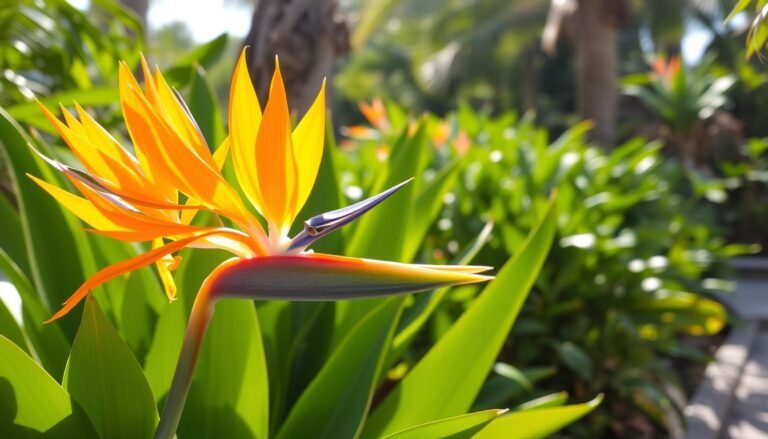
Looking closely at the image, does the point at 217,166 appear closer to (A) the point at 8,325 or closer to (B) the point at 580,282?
(A) the point at 8,325

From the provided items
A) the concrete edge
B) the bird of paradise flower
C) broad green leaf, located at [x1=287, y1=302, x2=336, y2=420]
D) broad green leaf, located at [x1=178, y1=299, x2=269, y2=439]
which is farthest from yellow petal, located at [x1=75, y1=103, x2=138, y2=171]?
the concrete edge

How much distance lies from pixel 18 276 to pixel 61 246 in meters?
0.10

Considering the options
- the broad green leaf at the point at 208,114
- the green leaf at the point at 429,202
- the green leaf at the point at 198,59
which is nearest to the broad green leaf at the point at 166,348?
the broad green leaf at the point at 208,114

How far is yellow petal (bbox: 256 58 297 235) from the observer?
566 mm

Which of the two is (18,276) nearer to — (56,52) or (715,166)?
(56,52)

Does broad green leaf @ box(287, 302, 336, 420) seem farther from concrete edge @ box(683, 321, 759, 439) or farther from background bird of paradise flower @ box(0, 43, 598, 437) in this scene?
concrete edge @ box(683, 321, 759, 439)

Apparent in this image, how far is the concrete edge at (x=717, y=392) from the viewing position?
99.7 inches

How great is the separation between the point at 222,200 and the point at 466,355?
45 cm

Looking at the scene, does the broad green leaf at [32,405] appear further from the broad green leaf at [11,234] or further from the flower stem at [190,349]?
the broad green leaf at [11,234]

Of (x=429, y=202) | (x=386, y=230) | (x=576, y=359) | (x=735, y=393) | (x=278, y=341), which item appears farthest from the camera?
(x=735, y=393)

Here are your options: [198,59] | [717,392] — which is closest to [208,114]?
[198,59]

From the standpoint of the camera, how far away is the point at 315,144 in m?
0.62

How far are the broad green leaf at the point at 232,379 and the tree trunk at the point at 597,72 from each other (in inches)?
308

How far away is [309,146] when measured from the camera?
623mm
